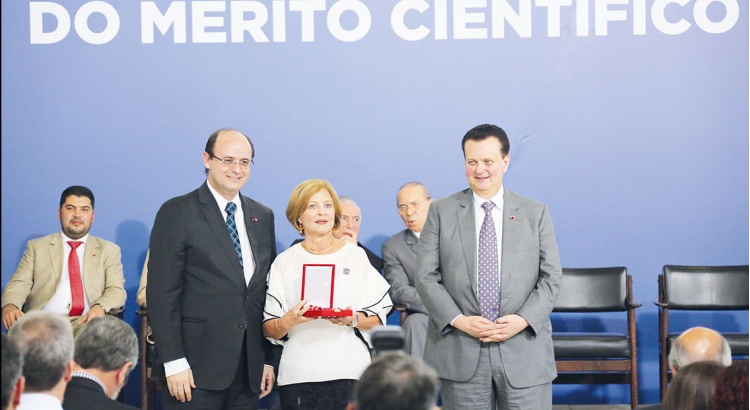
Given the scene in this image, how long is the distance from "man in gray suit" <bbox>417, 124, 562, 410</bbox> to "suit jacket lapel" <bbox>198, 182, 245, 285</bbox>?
2.54 ft

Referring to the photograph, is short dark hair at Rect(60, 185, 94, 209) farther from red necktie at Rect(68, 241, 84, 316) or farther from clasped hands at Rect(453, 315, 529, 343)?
clasped hands at Rect(453, 315, 529, 343)

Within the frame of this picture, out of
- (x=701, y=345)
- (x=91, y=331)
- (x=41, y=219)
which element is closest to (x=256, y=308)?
(x=91, y=331)

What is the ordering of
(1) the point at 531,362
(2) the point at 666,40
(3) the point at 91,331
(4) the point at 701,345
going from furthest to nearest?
(2) the point at 666,40
(1) the point at 531,362
(4) the point at 701,345
(3) the point at 91,331

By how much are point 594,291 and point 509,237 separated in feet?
7.90

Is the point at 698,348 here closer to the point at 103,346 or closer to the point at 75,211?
the point at 103,346

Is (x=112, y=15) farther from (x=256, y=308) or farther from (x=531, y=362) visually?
(x=531, y=362)

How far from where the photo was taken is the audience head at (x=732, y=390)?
247 cm

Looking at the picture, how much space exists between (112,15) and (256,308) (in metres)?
3.42

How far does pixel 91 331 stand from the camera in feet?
10.1

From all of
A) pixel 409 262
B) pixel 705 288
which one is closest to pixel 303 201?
pixel 409 262

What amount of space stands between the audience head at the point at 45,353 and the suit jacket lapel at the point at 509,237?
71.2 inches

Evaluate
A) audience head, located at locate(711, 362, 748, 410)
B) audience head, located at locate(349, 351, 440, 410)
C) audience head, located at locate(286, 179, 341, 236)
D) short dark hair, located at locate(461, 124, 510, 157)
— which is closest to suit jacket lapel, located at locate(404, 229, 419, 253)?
audience head, located at locate(286, 179, 341, 236)

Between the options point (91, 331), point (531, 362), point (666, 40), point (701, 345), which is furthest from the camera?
point (666, 40)

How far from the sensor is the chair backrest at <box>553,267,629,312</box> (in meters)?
6.02
